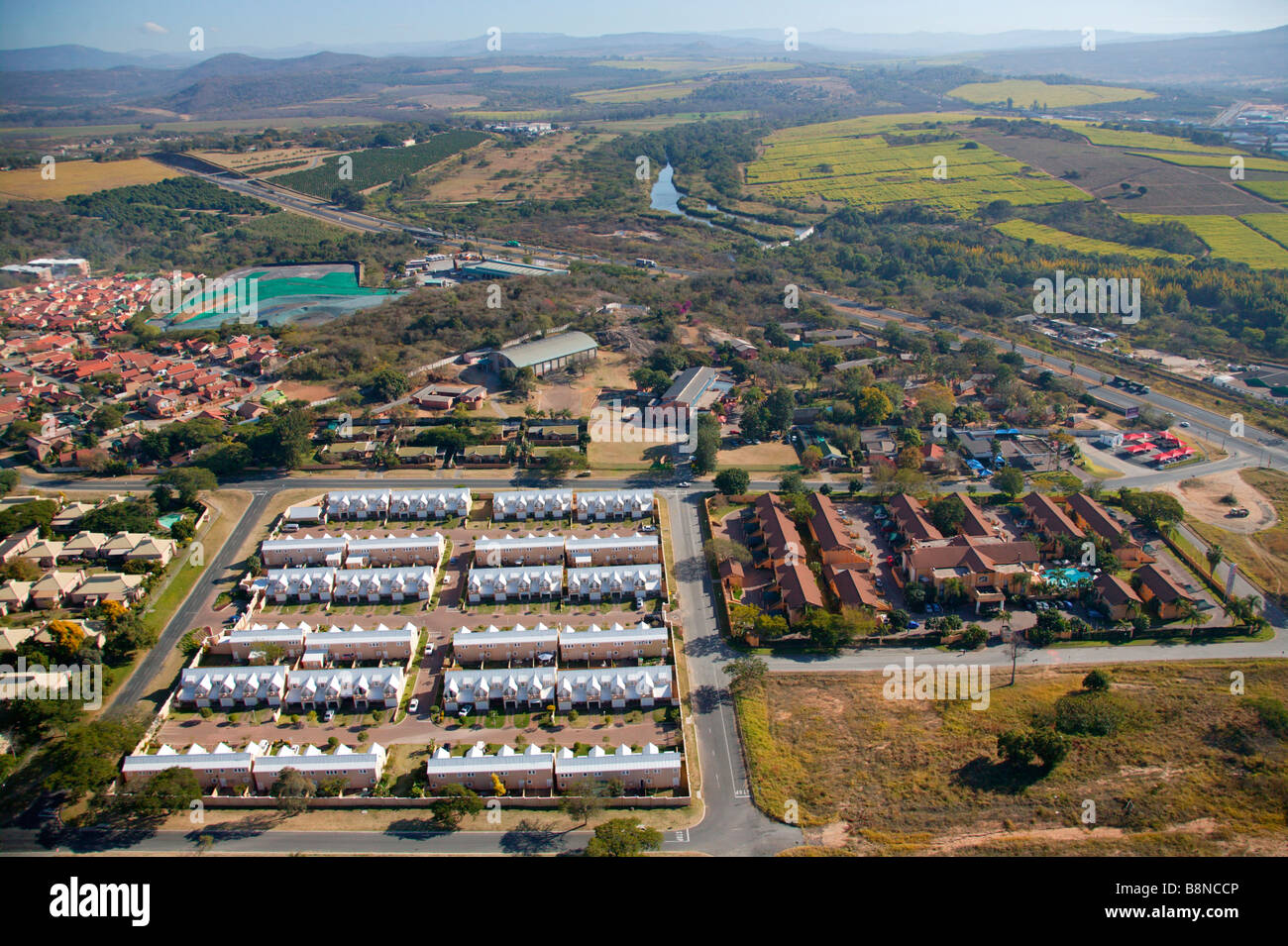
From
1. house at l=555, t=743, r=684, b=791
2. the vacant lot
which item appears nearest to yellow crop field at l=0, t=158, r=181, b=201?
house at l=555, t=743, r=684, b=791

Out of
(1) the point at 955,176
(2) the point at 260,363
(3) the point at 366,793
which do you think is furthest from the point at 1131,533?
(1) the point at 955,176

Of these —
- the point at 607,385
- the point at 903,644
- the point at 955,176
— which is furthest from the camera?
the point at 955,176

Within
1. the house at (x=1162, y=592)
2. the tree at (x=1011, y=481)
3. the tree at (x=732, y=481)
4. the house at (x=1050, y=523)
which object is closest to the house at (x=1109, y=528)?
the house at (x=1050, y=523)

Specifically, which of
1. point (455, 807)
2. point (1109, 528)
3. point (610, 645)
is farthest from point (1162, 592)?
point (455, 807)

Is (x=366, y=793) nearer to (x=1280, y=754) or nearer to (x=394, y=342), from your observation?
(x=1280, y=754)

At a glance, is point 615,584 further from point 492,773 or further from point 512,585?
Result: point 492,773
